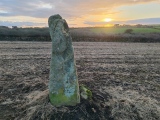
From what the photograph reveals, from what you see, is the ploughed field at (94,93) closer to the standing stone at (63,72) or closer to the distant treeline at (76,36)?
the standing stone at (63,72)

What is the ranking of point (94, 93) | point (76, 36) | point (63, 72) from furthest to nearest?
point (76, 36) → point (94, 93) → point (63, 72)

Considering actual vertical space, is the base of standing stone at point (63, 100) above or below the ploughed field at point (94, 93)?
above

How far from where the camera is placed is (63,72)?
7152 millimetres

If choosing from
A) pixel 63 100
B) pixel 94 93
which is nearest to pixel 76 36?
pixel 94 93

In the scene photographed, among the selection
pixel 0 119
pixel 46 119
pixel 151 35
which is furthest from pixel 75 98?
pixel 151 35

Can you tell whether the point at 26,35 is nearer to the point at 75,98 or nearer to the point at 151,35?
the point at 151,35

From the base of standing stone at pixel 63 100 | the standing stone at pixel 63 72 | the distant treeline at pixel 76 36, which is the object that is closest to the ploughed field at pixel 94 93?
the base of standing stone at pixel 63 100

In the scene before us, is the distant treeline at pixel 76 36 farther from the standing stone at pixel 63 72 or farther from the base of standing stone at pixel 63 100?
the base of standing stone at pixel 63 100

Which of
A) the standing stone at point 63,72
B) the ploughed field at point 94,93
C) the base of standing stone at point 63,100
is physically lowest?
the ploughed field at point 94,93

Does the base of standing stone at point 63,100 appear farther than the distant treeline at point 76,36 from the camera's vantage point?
No

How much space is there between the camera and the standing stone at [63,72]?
711 cm

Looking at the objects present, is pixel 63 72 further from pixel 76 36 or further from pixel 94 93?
pixel 76 36

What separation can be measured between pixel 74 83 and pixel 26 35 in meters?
29.8

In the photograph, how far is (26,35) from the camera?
117 feet
